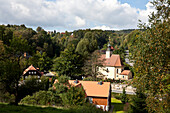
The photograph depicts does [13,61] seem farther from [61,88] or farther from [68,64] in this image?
[68,64]

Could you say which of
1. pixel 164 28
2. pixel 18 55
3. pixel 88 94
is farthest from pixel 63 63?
pixel 164 28

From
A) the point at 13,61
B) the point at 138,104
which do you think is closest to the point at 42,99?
the point at 13,61

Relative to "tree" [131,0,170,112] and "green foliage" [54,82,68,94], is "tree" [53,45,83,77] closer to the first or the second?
"green foliage" [54,82,68,94]

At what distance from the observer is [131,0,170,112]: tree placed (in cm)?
770

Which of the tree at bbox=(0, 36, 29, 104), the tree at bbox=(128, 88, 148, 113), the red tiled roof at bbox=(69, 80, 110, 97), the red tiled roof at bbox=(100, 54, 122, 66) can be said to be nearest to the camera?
the tree at bbox=(0, 36, 29, 104)

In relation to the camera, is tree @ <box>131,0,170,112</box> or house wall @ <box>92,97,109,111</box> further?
house wall @ <box>92,97,109,111</box>

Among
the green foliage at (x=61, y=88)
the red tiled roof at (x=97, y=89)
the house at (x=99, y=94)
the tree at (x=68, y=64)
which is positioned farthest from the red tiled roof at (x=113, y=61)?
the green foliage at (x=61, y=88)

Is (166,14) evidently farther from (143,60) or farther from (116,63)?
(116,63)

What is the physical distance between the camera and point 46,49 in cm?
6956

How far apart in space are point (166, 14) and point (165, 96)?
4396mm

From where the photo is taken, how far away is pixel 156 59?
7.97m

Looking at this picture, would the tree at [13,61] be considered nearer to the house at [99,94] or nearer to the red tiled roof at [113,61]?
the house at [99,94]

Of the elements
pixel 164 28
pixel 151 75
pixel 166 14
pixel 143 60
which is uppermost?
pixel 166 14

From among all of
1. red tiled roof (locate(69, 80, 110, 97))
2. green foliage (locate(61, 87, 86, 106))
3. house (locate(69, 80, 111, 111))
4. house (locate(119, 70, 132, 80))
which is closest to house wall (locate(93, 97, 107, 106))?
house (locate(69, 80, 111, 111))
